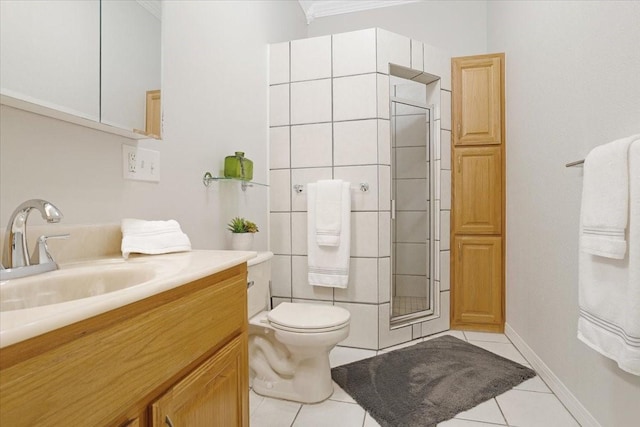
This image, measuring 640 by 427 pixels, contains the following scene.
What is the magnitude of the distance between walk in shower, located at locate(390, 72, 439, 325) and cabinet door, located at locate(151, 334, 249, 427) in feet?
5.09

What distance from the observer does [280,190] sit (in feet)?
7.86

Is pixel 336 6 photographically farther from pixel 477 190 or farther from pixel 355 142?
pixel 477 190

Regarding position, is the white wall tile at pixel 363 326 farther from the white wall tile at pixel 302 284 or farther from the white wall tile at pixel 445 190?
the white wall tile at pixel 445 190

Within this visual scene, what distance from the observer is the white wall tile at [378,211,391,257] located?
221 centimetres

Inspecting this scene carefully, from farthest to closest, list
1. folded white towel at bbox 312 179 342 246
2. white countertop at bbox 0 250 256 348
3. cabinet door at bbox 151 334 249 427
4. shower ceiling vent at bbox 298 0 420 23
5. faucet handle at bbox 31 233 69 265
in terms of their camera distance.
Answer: shower ceiling vent at bbox 298 0 420 23 → folded white towel at bbox 312 179 342 246 → faucet handle at bbox 31 233 69 265 → cabinet door at bbox 151 334 249 427 → white countertop at bbox 0 250 256 348

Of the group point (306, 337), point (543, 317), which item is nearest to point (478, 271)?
point (543, 317)

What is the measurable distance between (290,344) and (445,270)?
57.5 inches

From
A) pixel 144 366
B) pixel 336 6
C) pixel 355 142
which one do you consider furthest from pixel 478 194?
pixel 144 366

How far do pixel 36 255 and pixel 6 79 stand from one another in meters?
0.42

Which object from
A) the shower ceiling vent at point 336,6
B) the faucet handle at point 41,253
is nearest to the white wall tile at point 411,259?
the faucet handle at point 41,253

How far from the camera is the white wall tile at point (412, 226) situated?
240cm

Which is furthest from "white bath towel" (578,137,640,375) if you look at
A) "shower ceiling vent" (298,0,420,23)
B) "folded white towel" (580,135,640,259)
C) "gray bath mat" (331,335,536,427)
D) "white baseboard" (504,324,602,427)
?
"shower ceiling vent" (298,0,420,23)

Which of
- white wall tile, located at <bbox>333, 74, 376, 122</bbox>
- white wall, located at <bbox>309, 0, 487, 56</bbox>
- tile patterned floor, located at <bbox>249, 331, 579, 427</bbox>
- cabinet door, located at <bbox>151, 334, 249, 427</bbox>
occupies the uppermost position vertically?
white wall, located at <bbox>309, 0, 487, 56</bbox>

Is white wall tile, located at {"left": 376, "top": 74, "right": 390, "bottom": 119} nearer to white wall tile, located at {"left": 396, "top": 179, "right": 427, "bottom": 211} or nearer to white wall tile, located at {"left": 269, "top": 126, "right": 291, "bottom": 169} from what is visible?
white wall tile, located at {"left": 396, "top": 179, "right": 427, "bottom": 211}
